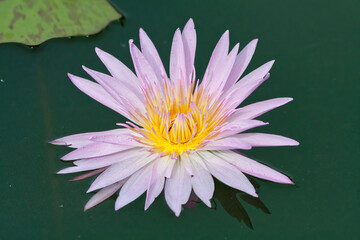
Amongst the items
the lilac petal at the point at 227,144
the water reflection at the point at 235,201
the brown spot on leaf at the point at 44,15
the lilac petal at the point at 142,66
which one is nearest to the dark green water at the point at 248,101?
the water reflection at the point at 235,201

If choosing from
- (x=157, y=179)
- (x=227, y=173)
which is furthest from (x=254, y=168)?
(x=157, y=179)

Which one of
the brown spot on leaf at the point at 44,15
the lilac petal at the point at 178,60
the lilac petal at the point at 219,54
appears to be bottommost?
the brown spot on leaf at the point at 44,15

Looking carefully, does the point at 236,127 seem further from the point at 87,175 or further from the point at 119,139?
the point at 87,175

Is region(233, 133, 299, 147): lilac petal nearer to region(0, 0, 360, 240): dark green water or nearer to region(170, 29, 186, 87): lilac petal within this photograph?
region(0, 0, 360, 240): dark green water

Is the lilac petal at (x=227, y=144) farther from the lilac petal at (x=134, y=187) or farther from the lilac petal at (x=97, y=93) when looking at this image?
the lilac petal at (x=97, y=93)

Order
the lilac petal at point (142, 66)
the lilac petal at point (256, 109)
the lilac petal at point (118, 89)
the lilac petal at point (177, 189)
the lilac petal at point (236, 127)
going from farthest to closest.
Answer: the lilac petal at point (142, 66) < the lilac petal at point (118, 89) < the lilac petal at point (256, 109) < the lilac petal at point (236, 127) < the lilac petal at point (177, 189)

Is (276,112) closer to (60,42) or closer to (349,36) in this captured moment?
(349,36)
